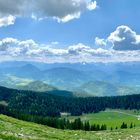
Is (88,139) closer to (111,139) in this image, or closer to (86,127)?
(111,139)

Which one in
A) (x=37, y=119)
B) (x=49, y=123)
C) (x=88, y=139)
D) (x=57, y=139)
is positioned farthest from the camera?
(x=37, y=119)

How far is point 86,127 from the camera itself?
558 ft

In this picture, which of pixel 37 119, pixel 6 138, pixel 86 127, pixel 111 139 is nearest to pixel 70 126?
pixel 86 127

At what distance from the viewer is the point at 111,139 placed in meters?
55.9


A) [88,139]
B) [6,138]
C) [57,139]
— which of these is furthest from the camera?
[88,139]

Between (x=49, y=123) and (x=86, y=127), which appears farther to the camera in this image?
(x=49, y=123)

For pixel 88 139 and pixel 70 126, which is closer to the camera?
pixel 88 139

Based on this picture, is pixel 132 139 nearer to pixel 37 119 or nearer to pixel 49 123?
pixel 49 123

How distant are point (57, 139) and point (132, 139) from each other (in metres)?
13.8

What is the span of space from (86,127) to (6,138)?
14045cm

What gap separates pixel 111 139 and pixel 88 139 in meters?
4.09

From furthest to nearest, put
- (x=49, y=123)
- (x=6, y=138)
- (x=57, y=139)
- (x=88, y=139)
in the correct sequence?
(x=49, y=123)
(x=88, y=139)
(x=57, y=139)
(x=6, y=138)

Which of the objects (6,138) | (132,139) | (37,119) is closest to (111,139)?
(132,139)

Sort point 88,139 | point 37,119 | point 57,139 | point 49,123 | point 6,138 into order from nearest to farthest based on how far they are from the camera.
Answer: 1. point 6,138
2. point 57,139
3. point 88,139
4. point 49,123
5. point 37,119
